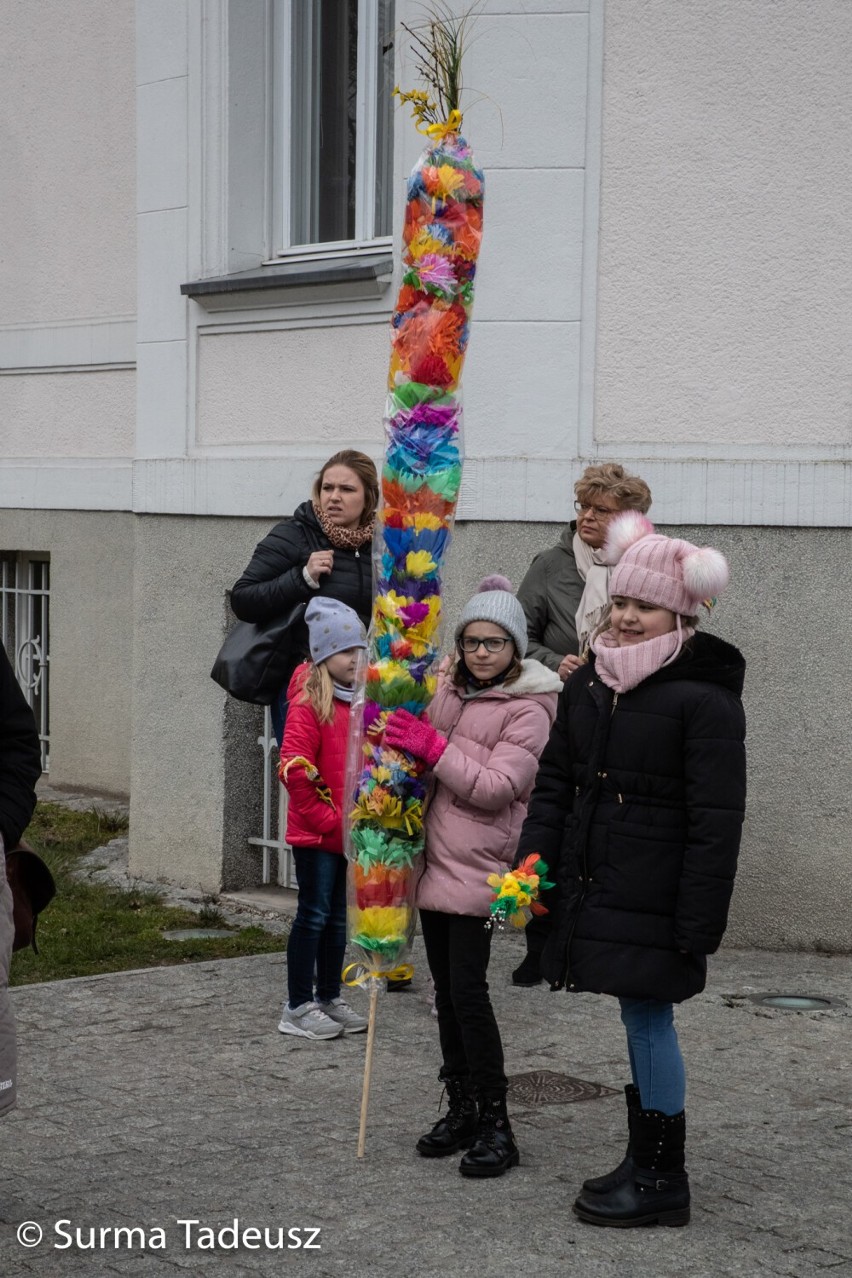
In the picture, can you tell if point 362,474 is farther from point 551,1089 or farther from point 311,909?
point 551,1089

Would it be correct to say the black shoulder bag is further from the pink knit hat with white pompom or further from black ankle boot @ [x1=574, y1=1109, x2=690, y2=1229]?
black ankle boot @ [x1=574, y1=1109, x2=690, y2=1229]

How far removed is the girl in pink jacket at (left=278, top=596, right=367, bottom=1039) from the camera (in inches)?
234

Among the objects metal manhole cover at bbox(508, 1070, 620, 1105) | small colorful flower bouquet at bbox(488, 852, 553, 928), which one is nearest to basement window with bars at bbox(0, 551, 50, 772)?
metal manhole cover at bbox(508, 1070, 620, 1105)

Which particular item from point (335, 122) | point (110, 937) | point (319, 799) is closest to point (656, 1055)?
Answer: point (319, 799)

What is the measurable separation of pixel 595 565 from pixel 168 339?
3299 mm

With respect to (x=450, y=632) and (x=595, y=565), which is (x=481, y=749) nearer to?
(x=595, y=565)

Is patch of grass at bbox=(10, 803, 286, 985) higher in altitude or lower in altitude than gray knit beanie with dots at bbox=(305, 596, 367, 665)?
lower

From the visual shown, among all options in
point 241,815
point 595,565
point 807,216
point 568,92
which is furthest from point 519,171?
point 241,815

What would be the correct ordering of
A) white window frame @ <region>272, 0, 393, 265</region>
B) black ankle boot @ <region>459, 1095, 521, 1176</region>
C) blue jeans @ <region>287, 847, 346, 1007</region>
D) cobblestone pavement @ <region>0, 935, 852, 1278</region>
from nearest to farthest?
cobblestone pavement @ <region>0, 935, 852, 1278</region> < black ankle boot @ <region>459, 1095, 521, 1176</region> < blue jeans @ <region>287, 847, 346, 1007</region> < white window frame @ <region>272, 0, 393, 265</region>

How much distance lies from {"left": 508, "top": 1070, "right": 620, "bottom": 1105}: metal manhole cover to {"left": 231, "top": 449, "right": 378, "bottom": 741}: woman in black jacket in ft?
5.90

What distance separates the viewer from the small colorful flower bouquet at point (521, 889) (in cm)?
437

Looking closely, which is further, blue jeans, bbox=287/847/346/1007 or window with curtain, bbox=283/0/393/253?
window with curtain, bbox=283/0/393/253

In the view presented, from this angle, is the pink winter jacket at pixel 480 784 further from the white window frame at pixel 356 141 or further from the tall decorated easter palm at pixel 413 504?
the white window frame at pixel 356 141

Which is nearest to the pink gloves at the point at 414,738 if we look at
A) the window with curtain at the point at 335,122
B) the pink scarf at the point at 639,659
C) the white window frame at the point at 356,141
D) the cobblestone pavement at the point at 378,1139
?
the pink scarf at the point at 639,659
